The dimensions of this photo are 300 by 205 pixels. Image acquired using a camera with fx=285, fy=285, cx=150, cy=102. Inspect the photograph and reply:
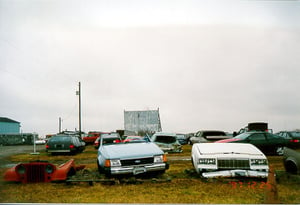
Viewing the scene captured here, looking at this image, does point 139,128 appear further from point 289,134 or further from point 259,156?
point 259,156

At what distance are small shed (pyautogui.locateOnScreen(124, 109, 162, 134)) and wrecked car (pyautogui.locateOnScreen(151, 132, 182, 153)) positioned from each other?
24.8m

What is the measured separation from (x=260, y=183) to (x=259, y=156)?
695 millimetres

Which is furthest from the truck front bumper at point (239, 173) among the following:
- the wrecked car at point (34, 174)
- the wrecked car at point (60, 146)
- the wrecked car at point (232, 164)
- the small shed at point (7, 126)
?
the small shed at point (7, 126)

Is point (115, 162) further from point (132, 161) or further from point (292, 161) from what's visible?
point (292, 161)

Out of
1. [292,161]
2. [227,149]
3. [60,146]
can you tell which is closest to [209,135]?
[60,146]

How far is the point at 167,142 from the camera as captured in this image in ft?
55.6

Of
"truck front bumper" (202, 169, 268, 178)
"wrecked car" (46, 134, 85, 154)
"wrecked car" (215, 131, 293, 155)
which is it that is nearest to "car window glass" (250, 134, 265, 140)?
"wrecked car" (215, 131, 293, 155)

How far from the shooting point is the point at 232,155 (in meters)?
6.98

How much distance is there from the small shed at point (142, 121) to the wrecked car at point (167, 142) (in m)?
24.8

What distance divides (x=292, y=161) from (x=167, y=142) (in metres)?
9.86

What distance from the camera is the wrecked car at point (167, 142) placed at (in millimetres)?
16656

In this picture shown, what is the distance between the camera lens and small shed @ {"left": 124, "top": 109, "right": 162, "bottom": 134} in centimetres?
4275

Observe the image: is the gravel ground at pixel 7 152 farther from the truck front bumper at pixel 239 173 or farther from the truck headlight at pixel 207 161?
the truck front bumper at pixel 239 173

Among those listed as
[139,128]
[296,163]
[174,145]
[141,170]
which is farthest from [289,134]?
[139,128]
